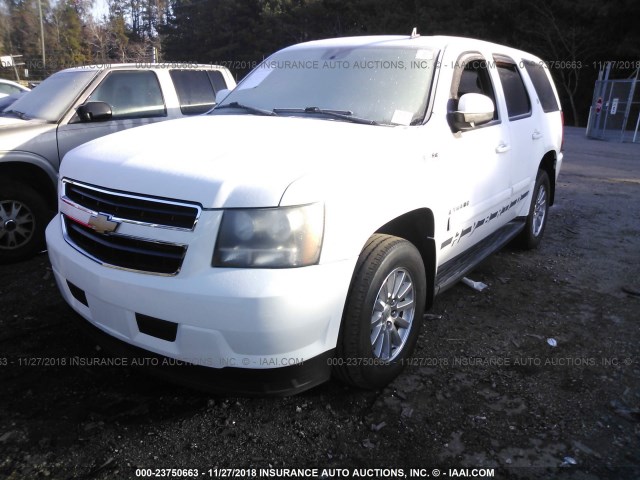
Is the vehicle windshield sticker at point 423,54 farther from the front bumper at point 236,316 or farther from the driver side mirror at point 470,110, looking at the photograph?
the front bumper at point 236,316

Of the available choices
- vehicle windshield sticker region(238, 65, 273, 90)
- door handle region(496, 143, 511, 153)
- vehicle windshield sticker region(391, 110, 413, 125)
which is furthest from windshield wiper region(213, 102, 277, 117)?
door handle region(496, 143, 511, 153)

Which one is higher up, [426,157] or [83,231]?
[426,157]

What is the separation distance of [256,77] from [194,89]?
2.57m

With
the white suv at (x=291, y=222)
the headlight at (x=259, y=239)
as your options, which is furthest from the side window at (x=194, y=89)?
the headlight at (x=259, y=239)

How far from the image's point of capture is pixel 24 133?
184 inches

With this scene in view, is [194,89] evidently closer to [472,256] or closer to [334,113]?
[334,113]

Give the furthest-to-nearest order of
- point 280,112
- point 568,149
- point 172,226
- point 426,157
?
point 568,149, point 280,112, point 426,157, point 172,226

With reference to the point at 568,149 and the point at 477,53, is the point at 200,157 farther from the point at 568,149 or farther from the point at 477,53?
the point at 568,149

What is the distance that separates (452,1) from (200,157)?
3178 centimetres

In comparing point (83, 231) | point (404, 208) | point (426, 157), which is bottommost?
point (83, 231)

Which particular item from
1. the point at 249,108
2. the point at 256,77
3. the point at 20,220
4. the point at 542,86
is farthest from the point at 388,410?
the point at 542,86

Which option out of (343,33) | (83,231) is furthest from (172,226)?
(343,33)

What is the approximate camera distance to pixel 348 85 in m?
3.35

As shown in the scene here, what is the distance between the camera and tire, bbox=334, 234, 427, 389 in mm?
2375
